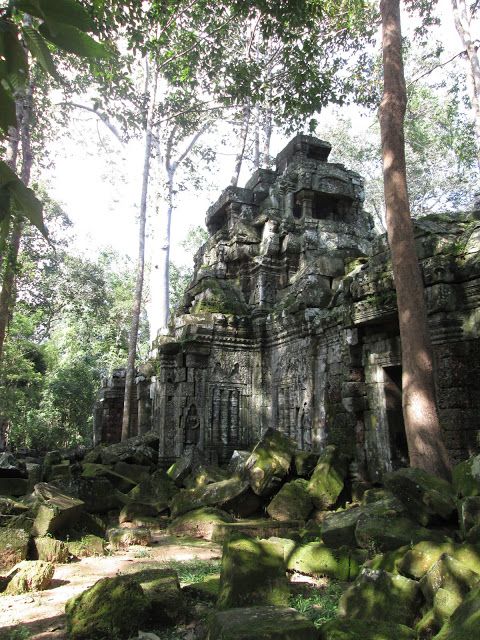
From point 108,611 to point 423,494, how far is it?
2.49 meters

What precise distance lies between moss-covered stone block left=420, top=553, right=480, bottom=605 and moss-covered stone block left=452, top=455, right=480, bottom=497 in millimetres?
1054

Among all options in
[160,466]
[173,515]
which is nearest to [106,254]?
[160,466]

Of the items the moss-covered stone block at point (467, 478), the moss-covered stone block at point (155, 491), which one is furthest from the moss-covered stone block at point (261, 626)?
the moss-covered stone block at point (155, 491)

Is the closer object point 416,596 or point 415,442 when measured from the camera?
point 416,596

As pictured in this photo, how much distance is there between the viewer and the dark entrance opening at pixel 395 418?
21.7 ft

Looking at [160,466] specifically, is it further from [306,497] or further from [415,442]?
[415,442]

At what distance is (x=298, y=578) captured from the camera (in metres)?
4.21

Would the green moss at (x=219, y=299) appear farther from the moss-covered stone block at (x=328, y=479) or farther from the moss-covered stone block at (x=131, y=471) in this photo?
the moss-covered stone block at (x=328, y=479)

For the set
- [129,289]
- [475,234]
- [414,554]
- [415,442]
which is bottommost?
[414,554]

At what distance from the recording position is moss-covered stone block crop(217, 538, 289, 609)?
133 inches

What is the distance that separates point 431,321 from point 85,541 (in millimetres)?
4492

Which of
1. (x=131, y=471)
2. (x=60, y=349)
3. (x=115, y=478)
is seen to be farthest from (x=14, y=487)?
(x=60, y=349)

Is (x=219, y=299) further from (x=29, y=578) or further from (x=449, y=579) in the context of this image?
(x=449, y=579)

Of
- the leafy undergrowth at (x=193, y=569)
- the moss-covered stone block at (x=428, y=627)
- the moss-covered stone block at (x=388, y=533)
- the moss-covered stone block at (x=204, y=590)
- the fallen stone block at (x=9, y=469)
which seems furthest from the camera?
the fallen stone block at (x=9, y=469)
